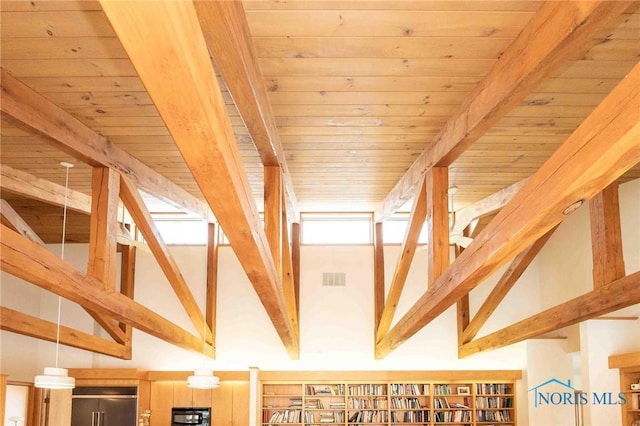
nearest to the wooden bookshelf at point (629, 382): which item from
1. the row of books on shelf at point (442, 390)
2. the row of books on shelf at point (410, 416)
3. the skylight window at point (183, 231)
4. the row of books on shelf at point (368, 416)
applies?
the row of books on shelf at point (442, 390)

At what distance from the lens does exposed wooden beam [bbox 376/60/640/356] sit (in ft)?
8.22

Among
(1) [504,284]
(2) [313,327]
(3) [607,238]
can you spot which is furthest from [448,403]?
(3) [607,238]

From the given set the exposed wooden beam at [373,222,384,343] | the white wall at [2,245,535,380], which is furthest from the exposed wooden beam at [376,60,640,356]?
the white wall at [2,245,535,380]

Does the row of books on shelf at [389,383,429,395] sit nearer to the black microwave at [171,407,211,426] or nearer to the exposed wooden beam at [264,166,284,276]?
the black microwave at [171,407,211,426]

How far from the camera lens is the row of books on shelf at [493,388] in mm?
11406

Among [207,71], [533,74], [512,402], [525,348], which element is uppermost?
[533,74]

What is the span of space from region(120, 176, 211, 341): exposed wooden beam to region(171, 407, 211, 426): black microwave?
1058 millimetres

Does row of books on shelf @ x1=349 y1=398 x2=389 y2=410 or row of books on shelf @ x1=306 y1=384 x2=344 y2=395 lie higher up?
row of books on shelf @ x1=306 y1=384 x2=344 y2=395

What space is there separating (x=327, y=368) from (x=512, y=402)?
2.85 metres

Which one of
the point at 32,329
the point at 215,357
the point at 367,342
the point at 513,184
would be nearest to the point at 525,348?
the point at 367,342

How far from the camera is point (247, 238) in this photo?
4078 millimetres

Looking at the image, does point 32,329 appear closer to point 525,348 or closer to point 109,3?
point 109,3

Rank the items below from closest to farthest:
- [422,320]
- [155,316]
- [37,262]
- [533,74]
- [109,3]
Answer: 1. [109,3]
2. [533,74]
3. [37,262]
4. [422,320]
5. [155,316]

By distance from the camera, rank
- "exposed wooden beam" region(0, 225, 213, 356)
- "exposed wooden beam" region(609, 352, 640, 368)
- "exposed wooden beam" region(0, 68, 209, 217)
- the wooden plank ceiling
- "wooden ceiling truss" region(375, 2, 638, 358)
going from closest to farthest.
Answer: "wooden ceiling truss" region(375, 2, 638, 358)
the wooden plank ceiling
"exposed wooden beam" region(0, 225, 213, 356)
"exposed wooden beam" region(0, 68, 209, 217)
"exposed wooden beam" region(609, 352, 640, 368)
